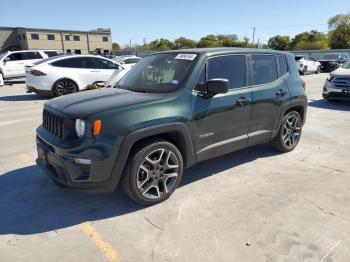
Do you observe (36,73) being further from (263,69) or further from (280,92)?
(280,92)

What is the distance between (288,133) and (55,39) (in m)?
77.9

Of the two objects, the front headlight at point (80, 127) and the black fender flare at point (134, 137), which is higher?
the front headlight at point (80, 127)

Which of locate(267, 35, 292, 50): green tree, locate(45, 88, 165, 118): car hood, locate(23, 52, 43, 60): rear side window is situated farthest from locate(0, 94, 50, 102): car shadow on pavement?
locate(267, 35, 292, 50): green tree

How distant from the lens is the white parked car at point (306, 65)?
23.1 meters

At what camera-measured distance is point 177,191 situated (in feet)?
13.8

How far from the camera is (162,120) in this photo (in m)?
3.66

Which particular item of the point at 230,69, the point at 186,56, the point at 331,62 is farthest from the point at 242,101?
the point at 331,62

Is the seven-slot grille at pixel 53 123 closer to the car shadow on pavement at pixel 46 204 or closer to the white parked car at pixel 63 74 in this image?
the car shadow on pavement at pixel 46 204

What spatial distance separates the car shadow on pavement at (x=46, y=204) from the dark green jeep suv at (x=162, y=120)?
395mm

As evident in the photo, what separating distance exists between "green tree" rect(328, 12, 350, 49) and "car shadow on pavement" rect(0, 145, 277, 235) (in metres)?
74.6

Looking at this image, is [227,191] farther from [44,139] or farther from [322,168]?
[44,139]

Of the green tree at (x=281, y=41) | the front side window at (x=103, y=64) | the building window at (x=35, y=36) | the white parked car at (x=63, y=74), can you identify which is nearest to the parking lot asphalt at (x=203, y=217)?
the white parked car at (x=63, y=74)

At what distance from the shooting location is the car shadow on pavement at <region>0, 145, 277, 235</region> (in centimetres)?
349

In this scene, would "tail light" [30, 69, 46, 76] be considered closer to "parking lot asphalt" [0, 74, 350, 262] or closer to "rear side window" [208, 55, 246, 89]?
"parking lot asphalt" [0, 74, 350, 262]
